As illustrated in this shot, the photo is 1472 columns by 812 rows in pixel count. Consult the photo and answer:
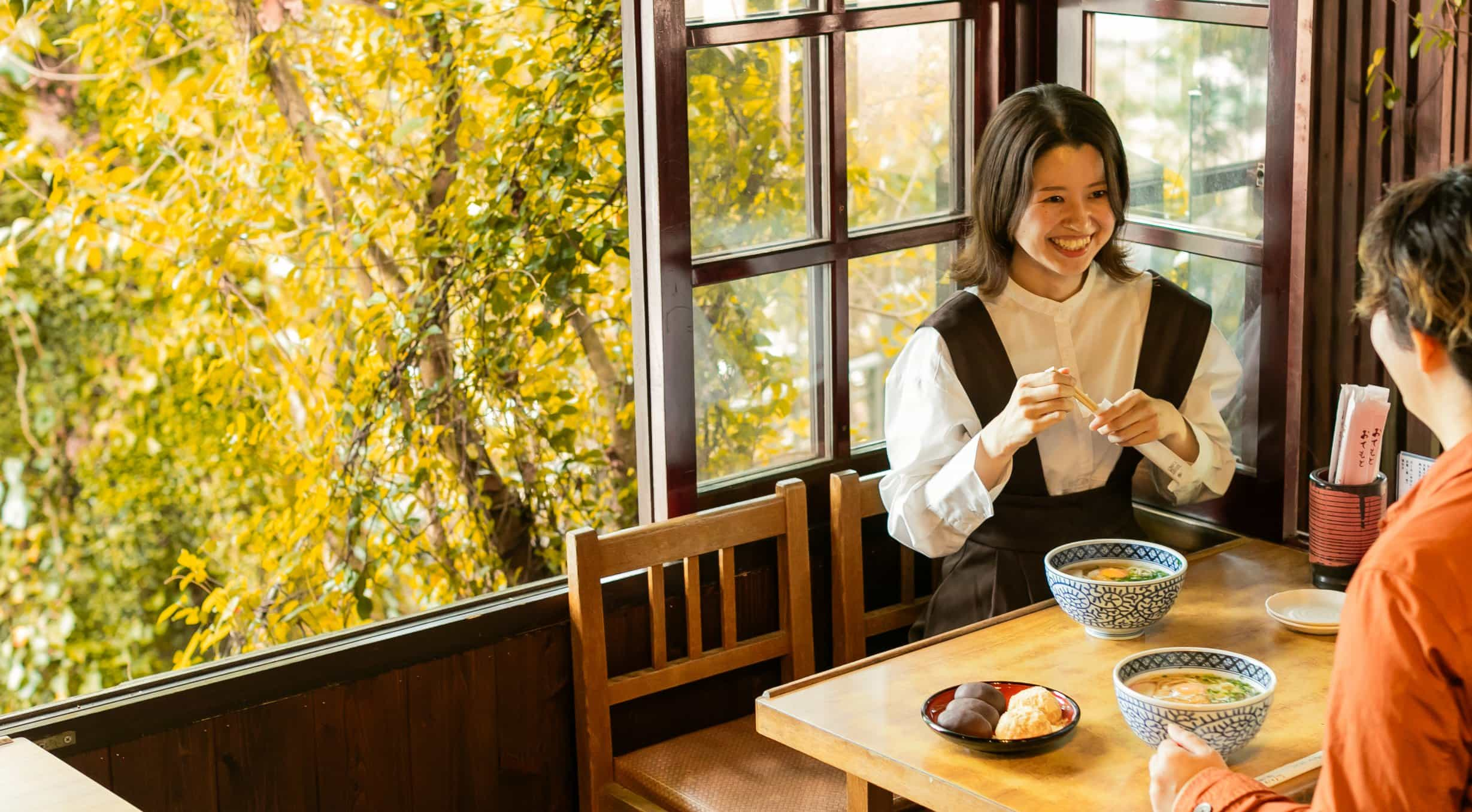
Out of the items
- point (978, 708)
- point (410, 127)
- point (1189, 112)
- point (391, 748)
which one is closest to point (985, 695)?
point (978, 708)

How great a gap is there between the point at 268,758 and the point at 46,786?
49cm

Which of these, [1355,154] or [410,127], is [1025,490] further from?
[410,127]

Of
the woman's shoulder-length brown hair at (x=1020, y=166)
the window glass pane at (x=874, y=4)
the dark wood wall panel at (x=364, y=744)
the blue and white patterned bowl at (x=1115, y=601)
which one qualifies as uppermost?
the window glass pane at (x=874, y=4)

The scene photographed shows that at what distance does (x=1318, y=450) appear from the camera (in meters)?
2.45

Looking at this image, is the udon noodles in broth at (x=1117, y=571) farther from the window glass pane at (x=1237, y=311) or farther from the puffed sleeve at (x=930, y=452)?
the window glass pane at (x=1237, y=311)

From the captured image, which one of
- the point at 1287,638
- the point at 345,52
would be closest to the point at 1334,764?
the point at 1287,638

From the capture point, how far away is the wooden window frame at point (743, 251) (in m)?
2.42

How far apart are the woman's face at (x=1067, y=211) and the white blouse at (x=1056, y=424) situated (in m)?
0.10

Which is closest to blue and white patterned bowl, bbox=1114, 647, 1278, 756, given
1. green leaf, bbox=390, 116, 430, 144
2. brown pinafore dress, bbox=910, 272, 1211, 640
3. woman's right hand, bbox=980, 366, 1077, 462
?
woman's right hand, bbox=980, 366, 1077, 462

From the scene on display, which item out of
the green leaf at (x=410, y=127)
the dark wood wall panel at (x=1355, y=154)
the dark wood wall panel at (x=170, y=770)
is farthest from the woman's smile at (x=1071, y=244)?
the green leaf at (x=410, y=127)

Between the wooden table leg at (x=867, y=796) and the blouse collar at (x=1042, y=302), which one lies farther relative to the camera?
the blouse collar at (x=1042, y=302)

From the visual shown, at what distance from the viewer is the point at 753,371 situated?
2.62m

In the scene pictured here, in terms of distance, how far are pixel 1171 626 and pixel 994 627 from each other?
0.25 metres

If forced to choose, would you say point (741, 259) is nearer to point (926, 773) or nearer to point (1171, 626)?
point (1171, 626)
